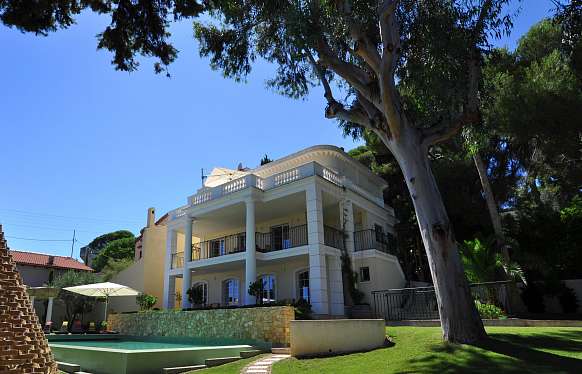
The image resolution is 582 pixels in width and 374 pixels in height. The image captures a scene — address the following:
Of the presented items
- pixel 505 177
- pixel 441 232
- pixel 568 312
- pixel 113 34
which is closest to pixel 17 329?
pixel 113 34

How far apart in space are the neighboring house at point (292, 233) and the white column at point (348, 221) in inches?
2.0

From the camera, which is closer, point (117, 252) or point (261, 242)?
point (261, 242)

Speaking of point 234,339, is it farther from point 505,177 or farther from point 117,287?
point 505,177

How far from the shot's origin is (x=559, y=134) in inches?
690

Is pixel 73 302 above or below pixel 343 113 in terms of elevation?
below

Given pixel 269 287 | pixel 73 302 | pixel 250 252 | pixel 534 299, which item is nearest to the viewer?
pixel 250 252

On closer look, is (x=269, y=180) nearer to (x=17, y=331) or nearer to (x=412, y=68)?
(x=412, y=68)

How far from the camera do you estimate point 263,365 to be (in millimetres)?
10734

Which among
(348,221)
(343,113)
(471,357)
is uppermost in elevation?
(343,113)

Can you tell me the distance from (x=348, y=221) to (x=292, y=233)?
3.72 meters

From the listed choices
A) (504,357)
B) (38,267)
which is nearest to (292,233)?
(504,357)

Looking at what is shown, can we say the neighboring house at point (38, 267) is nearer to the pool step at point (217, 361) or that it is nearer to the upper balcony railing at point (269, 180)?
the upper balcony railing at point (269, 180)

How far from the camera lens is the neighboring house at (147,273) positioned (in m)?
30.8

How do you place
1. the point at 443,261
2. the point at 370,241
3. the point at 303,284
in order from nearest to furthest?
the point at 443,261 < the point at 303,284 < the point at 370,241
